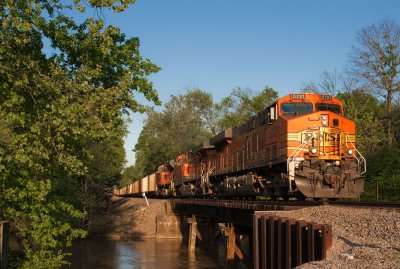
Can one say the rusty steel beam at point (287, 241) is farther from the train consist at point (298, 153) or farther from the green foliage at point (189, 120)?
the green foliage at point (189, 120)

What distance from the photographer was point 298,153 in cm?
1777

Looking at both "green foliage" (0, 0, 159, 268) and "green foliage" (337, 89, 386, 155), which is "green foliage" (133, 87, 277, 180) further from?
"green foliage" (0, 0, 159, 268)

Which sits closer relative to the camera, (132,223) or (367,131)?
(367,131)

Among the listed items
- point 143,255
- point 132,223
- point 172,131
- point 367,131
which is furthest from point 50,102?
point 172,131

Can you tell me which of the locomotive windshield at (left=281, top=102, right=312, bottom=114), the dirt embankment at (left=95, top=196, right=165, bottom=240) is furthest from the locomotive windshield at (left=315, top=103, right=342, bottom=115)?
the dirt embankment at (left=95, top=196, right=165, bottom=240)

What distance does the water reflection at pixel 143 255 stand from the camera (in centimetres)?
2823

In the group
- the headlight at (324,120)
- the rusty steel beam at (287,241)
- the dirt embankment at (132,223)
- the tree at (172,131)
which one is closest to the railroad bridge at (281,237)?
the rusty steel beam at (287,241)

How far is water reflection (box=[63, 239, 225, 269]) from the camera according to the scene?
2823 cm

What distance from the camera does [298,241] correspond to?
10938 millimetres

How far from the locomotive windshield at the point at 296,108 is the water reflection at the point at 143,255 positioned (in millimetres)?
12212

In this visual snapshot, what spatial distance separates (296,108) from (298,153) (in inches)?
93.0

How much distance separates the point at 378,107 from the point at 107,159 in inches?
1130

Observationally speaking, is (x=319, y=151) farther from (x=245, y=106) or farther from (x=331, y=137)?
(x=245, y=106)

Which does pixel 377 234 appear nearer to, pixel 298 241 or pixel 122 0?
pixel 298 241
